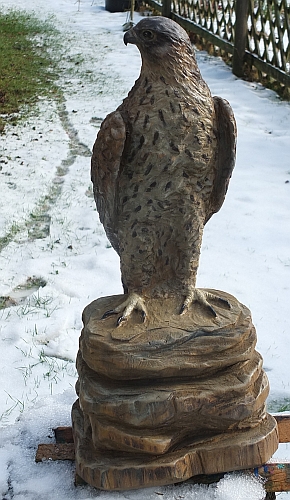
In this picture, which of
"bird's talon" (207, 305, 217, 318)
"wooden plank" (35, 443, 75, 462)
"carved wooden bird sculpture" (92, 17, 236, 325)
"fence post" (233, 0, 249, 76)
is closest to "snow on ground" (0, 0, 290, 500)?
"wooden plank" (35, 443, 75, 462)

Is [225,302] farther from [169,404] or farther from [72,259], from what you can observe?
[72,259]

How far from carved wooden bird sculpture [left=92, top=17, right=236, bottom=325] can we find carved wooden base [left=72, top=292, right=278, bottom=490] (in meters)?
0.13

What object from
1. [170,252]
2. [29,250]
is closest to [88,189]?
[29,250]

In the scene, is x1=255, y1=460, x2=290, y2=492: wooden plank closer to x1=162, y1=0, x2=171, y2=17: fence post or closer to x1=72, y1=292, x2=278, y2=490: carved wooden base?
x1=72, y1=292, x2=278, y2=490: carved wooden base

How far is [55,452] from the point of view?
7.02 ft

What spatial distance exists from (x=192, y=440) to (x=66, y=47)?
838 centimetres

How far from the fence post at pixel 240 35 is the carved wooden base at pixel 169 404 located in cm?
559

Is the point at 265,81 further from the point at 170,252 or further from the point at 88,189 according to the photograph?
the point at 170,252

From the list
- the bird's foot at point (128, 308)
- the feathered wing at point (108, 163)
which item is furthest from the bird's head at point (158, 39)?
the bird's foot at point (128, 308)

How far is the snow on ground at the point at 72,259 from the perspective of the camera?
226 centimetres

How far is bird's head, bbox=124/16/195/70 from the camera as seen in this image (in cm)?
184

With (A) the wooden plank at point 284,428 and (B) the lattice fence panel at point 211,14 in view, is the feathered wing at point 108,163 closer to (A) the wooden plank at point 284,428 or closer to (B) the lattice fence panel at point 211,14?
(A) the wooden plank at point 284,428

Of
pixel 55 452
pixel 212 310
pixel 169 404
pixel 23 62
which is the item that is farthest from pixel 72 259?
pixel 23 62

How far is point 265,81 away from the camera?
6.90m
